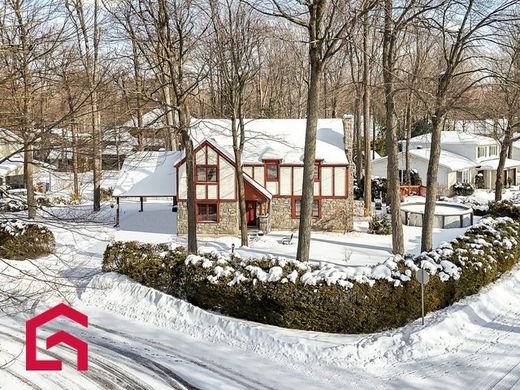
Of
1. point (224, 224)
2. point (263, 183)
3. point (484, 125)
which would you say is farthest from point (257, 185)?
point (484, 125)

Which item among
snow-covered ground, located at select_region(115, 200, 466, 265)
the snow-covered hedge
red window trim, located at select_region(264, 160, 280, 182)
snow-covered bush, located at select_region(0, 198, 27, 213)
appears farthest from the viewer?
red window trim, located at select_region(264, 160, 280, 182)

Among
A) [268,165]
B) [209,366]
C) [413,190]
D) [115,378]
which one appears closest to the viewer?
[115,378]

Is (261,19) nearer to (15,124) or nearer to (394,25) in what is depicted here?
(394,25)

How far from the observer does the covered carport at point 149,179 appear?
25297 millimetres

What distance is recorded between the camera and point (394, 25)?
1700 centimetres

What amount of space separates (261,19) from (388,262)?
13341 millimetres

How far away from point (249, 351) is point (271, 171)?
15898 millimetres

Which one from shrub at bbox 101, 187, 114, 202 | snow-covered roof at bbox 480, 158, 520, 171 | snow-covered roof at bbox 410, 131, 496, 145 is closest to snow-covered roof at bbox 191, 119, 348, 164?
shrub at bbox 101, 187, 114, 202

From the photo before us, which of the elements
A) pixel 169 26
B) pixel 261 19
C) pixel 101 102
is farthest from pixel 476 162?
pixel 101 102

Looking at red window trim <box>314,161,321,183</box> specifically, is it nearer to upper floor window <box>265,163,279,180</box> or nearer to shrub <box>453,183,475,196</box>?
upper floor window <box>265,163,279,180</box>

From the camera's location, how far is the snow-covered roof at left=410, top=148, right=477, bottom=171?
41588mm

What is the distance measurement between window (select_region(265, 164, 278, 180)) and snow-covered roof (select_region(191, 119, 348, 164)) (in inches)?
18.1

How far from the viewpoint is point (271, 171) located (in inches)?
1061

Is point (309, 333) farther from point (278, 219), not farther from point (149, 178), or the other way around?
point (149, 178)
